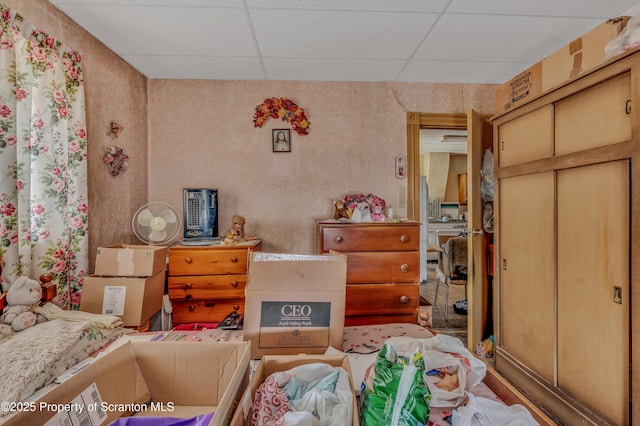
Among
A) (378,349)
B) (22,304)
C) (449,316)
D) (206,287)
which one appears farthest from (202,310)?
(449,316)

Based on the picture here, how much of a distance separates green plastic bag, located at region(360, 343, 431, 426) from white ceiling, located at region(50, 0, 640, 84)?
190 cm

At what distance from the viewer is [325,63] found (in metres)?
2.52

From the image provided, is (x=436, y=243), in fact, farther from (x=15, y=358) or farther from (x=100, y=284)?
(x=15, y=358)

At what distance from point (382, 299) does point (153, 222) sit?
6.25 ft

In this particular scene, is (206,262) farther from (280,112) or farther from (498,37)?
(498,37)

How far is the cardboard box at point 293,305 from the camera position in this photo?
1.19 metres

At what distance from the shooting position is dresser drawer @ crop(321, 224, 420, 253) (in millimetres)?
2334

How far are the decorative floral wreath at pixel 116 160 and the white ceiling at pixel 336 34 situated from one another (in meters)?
0.77

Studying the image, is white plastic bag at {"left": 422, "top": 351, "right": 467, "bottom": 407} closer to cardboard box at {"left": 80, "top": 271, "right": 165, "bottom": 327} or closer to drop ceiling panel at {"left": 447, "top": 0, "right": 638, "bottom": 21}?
cardboard box at {"left": 80, "top": 271, "right": 165, "bottom": 327}

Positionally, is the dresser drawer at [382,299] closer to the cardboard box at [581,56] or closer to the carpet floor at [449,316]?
the carpet floor at [449,316]

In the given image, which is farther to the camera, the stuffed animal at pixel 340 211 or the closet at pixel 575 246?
the stuffed animal at pixel 340 211

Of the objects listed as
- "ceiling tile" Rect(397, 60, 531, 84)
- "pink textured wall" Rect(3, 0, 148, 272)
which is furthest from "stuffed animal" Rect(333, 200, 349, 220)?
"pink textured wall" Rect(3, 0, 148, 272)

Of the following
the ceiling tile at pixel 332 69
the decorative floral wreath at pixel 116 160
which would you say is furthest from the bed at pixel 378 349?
the ceiling tile at pixel 332 69

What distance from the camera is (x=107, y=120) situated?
2305 millimetres
